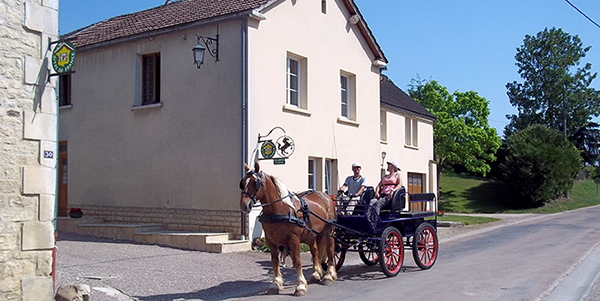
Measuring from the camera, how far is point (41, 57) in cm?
803

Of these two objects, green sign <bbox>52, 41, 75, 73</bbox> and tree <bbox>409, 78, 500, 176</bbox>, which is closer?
green sign <bbox>52, 41, 75, 73</bbox>

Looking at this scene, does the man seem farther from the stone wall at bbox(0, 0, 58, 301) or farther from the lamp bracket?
the lamp bracket

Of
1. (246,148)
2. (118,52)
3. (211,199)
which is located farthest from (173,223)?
(118,52)

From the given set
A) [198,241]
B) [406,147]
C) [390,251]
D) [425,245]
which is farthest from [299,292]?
[406,147]

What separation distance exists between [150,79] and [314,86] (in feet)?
15.9

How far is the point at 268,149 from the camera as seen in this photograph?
14.4m

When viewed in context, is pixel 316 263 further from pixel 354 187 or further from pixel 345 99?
pixel 345 99

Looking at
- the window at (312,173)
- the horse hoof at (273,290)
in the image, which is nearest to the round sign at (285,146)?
the window at (312,173)

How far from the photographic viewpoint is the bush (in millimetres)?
37656

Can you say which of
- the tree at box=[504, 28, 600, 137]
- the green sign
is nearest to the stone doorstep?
the green sign

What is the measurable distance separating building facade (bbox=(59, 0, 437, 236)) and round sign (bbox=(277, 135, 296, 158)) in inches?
14.4

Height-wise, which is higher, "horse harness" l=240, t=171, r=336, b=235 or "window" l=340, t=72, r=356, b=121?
"window" l=340, t=72, r=356, b=121

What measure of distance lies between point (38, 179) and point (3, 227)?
0.79 meters

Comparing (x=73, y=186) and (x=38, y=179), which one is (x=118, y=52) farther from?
(x=38, y=179)
